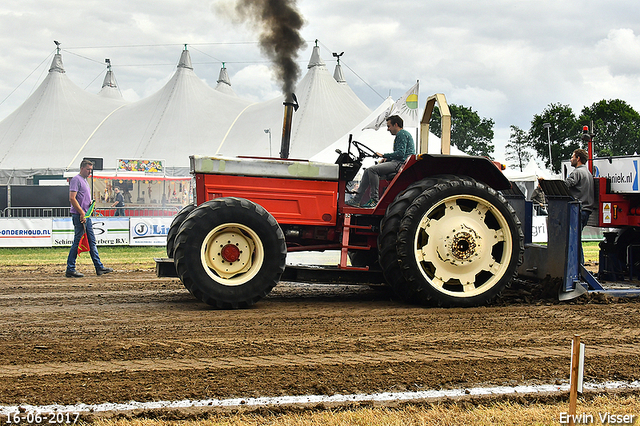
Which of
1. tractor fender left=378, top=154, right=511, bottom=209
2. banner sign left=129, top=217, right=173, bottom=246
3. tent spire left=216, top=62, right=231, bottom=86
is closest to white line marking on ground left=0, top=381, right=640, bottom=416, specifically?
tractor fender left=378, top=154, right=511, bottom=209

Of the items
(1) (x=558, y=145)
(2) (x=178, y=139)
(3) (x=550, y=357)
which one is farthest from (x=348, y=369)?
(1) (x=558, y=145)

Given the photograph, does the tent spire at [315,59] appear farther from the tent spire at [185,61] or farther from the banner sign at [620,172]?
the banner sign at [620,172]

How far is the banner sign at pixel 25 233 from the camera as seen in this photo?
48.0ft

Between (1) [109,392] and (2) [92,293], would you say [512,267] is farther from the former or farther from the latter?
(2) [92,293]

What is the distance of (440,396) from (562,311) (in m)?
2.69

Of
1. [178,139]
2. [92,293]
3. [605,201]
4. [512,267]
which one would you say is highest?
[178,139]

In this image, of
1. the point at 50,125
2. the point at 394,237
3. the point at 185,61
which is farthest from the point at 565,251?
the point at 50,125

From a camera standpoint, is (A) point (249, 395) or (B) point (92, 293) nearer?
(A) point (249, 395)

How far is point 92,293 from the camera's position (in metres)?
6.82

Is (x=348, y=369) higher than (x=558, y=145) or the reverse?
the reverse

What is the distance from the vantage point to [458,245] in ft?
17.9

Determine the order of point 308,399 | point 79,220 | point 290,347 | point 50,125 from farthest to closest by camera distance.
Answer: point 50,125 → point 79,220 → point 290,347 → point 308,399

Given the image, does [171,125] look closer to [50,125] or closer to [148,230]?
[50,125]

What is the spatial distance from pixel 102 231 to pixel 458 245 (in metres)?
11.9
